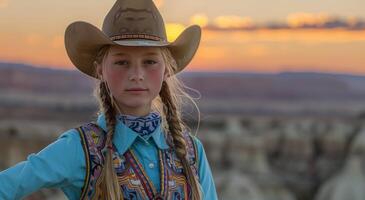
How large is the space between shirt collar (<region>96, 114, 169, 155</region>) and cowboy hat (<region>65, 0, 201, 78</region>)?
118 mm

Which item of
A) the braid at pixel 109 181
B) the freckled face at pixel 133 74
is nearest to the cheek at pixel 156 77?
the freckled face at pixel 133 74

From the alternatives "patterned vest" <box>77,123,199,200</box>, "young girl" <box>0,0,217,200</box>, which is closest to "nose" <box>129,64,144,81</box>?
"young girl" <box>0,0,217,200</box>

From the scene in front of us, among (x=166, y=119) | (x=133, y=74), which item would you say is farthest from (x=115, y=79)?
(x=166, y=119)

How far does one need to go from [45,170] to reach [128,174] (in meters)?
0.14

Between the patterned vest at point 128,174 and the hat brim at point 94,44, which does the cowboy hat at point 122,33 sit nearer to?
the hat brim at point 94,44

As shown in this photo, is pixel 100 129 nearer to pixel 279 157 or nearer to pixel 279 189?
pixel 279 189

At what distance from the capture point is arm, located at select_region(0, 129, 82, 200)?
136 centimetres

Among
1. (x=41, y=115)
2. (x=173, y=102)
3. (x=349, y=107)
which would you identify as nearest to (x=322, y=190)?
(x=41, y=115)

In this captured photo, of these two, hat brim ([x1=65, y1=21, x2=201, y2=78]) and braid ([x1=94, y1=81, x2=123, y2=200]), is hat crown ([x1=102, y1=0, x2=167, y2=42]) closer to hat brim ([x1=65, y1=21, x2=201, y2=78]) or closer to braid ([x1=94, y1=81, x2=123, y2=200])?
hat brim ([x1=65, y1=21, x2=201, y2=78])

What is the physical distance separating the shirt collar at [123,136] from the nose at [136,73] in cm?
8

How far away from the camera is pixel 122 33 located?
1512mm

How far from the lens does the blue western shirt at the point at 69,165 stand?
137 cm

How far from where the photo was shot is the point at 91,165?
1442 mm

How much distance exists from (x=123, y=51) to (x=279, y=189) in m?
30.7
